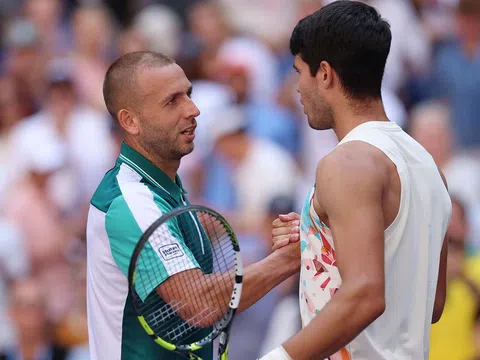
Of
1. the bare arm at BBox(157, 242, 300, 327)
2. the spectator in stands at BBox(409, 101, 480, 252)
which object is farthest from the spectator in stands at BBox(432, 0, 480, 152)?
the bare arm at BBox(157, 242, 300, 327)

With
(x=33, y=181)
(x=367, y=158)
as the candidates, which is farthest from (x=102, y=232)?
(x=33, y=181)

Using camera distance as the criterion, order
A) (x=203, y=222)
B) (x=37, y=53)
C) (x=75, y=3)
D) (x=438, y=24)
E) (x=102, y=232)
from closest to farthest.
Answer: (x=102, y=232)
(x=203, y=222)
(x=438, y=24)
(x=37, y=53)
(x=75, y=3)

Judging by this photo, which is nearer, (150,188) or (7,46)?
(150,188)

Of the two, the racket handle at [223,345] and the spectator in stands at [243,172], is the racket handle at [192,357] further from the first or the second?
the spectator in stands at [243,172]

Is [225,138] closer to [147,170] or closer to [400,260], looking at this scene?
[147,170]

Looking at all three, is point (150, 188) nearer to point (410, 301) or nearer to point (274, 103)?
point (410, 301)

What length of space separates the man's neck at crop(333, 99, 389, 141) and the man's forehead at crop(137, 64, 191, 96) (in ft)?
2.49

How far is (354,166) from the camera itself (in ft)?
9.74

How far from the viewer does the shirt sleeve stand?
10.9 ft

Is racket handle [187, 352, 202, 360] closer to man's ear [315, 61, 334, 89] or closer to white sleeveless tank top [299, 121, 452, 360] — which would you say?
white sleeveless tank top [299, 121, 452, 360]

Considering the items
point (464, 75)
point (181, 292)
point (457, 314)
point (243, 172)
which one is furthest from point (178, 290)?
point (464, 75)

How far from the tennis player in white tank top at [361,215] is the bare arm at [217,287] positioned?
0.28m

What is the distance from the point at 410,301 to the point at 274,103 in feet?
16.4

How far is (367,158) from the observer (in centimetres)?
302
